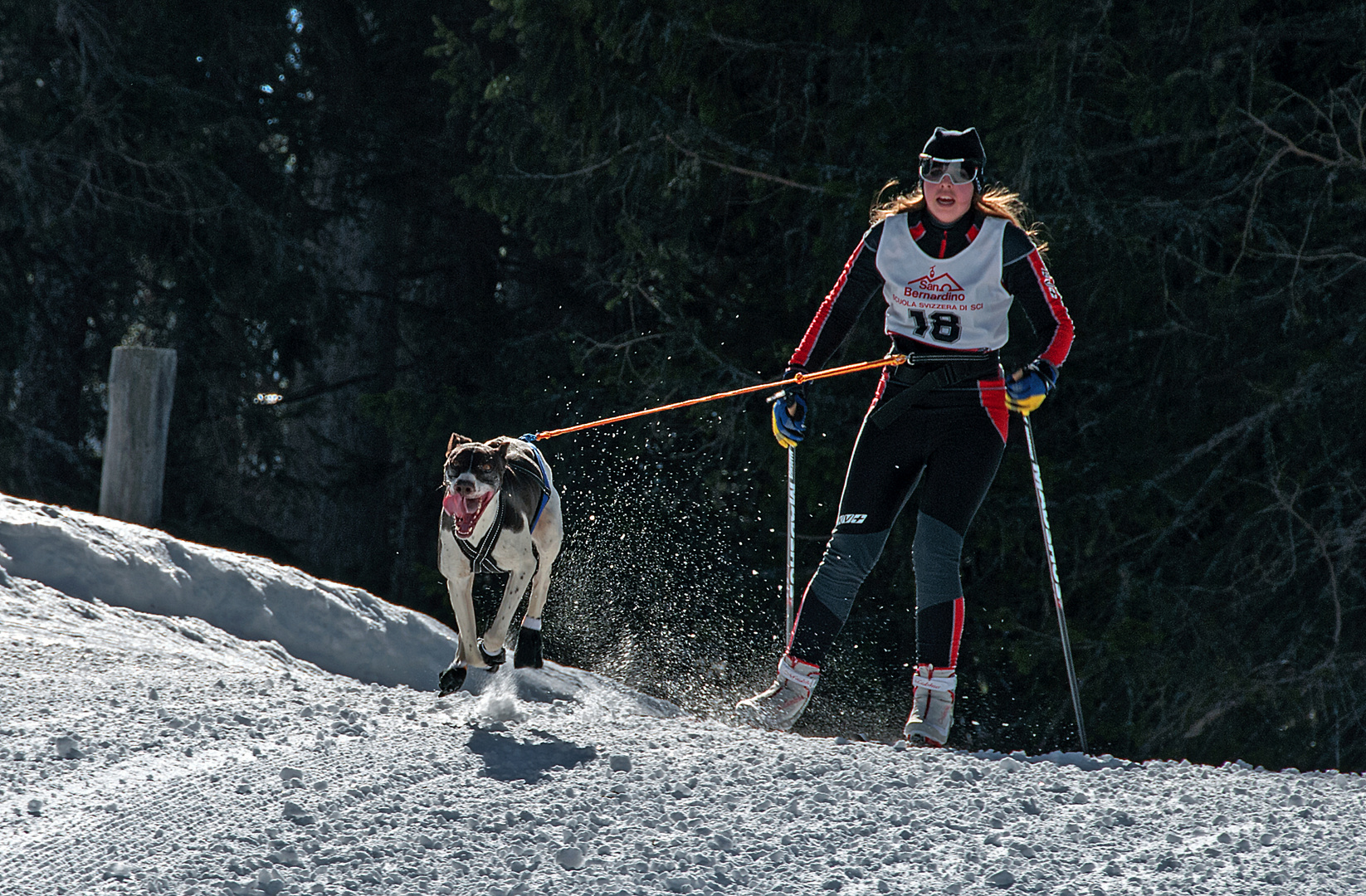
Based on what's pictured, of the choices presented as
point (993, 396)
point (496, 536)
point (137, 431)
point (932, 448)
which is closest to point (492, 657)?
point (496, 536)

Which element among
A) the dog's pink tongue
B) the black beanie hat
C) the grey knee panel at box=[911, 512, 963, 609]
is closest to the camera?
the dog's pink tongue

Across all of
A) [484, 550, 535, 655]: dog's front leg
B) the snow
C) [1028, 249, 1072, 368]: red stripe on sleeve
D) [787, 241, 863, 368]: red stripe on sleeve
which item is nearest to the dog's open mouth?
[484, 550, 535, 655]: dog's front leg

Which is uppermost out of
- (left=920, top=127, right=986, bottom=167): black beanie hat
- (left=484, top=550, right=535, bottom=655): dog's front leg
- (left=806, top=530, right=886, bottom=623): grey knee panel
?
(left=920, top=127, right=986, bottom=167): black beanie hat

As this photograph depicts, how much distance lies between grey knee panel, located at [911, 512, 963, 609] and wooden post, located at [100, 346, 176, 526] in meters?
4.61

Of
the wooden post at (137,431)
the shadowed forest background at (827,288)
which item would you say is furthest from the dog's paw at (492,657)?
the wooden post at (137,431)

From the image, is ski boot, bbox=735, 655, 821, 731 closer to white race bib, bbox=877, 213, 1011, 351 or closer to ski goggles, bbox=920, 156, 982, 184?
white race bib, bbox=877, 213, 1011, 351

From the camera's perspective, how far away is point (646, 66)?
33.6 feet

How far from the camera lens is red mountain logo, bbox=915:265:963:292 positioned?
4777 mm

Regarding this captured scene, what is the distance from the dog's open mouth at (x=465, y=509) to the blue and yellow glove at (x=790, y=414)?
4.21 ft

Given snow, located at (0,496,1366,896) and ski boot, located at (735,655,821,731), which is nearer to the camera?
snow, located at (0,496,1366,896)

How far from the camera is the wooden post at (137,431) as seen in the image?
7.37 metres

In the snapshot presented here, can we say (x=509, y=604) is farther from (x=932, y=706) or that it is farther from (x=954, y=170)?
(x=954, y=170)

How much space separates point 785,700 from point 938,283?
65.5 inches

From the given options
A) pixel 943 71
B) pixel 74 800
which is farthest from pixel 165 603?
pixel 943 71
